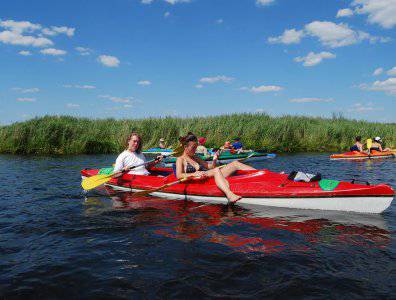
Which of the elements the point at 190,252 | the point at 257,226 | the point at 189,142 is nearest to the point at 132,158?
the point at 189,142

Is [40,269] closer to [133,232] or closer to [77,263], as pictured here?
[77,263]

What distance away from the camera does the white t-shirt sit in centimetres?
776

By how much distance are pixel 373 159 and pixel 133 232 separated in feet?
48.7

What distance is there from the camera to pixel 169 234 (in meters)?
4.98

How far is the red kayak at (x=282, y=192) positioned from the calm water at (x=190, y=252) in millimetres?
195


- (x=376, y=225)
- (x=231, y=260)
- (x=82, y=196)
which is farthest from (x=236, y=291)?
(x=82, y=196)

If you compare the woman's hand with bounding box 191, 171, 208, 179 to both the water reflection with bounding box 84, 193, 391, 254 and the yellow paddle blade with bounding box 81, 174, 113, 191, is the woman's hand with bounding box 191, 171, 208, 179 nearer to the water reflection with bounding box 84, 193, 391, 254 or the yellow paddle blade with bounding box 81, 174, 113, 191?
the water reflection with bounding box 84, 193, 391, 254

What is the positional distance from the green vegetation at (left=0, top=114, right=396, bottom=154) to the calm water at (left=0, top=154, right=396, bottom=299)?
12905mm

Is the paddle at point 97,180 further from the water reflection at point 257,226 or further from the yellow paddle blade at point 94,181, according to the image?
the water reflection at point 257,226

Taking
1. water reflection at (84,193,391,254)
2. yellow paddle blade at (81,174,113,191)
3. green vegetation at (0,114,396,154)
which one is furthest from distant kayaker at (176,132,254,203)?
green vegetation at (0,114,396,154)

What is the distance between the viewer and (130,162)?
7910mm

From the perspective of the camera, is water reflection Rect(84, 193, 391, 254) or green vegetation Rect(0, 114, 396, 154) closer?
water reflection Rect(84, 193, 391, 254)

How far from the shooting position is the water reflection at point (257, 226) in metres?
4.51

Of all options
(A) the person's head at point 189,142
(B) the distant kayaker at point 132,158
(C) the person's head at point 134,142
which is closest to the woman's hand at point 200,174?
(A) the person's head at point 189,142
